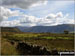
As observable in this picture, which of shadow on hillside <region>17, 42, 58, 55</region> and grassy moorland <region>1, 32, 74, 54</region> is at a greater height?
grassy moorland <region>1, 32, 74, 54</region>

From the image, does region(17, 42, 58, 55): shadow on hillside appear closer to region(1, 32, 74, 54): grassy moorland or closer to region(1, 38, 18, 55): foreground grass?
region(1, 32, 74, 54): grassy moorland

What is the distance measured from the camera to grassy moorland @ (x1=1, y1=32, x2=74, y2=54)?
268 inches

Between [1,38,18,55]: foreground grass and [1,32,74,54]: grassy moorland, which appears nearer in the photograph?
[1,38,18,55]: foreground grass

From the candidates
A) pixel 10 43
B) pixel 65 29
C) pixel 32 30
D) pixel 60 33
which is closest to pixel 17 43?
pixel 10 43

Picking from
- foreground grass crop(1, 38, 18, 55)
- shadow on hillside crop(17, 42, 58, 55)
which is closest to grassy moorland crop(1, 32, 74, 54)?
foreground grass crop(1, 38, 18, 55)

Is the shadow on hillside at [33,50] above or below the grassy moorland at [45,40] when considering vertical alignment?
below

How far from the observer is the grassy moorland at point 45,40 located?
681 cm

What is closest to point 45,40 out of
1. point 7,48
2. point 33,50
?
point 33,50

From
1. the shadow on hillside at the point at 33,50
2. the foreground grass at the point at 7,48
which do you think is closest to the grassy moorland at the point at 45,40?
the foreground grass at the point at 7,48

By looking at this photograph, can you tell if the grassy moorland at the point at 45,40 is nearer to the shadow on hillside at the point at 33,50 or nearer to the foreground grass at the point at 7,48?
the foreground grass at the point at 7,48

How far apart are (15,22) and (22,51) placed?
1.41 meters

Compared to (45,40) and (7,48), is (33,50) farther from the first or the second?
(7,48)

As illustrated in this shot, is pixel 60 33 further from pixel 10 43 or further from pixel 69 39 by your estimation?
pixel 10 43

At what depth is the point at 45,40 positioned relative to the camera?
22.9 feet
